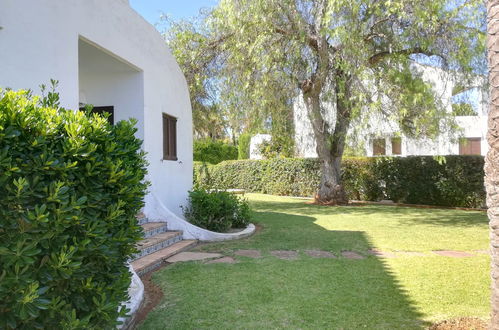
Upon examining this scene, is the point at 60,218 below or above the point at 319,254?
above

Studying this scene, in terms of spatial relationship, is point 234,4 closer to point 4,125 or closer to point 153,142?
point 153,142

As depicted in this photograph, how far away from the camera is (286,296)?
4.33 m

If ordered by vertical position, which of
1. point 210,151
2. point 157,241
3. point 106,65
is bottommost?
point 157,241

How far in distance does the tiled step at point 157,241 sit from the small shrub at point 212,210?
0.81 meters

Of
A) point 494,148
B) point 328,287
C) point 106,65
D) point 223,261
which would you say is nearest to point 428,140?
point 223,261

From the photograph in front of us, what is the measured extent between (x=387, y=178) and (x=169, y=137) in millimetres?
10318

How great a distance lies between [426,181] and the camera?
14734 mm

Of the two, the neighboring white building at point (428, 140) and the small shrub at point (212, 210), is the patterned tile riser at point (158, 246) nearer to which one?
the small shrub at point (212, 210)

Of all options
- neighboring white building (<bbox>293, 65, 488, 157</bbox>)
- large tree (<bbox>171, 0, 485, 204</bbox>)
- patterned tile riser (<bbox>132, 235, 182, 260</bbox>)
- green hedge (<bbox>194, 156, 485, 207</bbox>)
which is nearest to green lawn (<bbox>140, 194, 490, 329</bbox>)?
patterned tile riser (<bbox>132, 235, 182, 260</bbox>)

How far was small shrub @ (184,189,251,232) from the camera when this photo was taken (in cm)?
806

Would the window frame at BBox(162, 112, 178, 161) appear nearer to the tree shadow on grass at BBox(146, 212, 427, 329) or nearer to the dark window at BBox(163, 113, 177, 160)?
the dark window at BBox(163, 113, 177, 160)

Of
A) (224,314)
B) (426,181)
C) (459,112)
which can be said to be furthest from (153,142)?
(426,181)

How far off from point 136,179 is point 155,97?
542 cm

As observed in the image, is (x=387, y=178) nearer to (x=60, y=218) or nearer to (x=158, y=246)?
(x=158, y=246)
